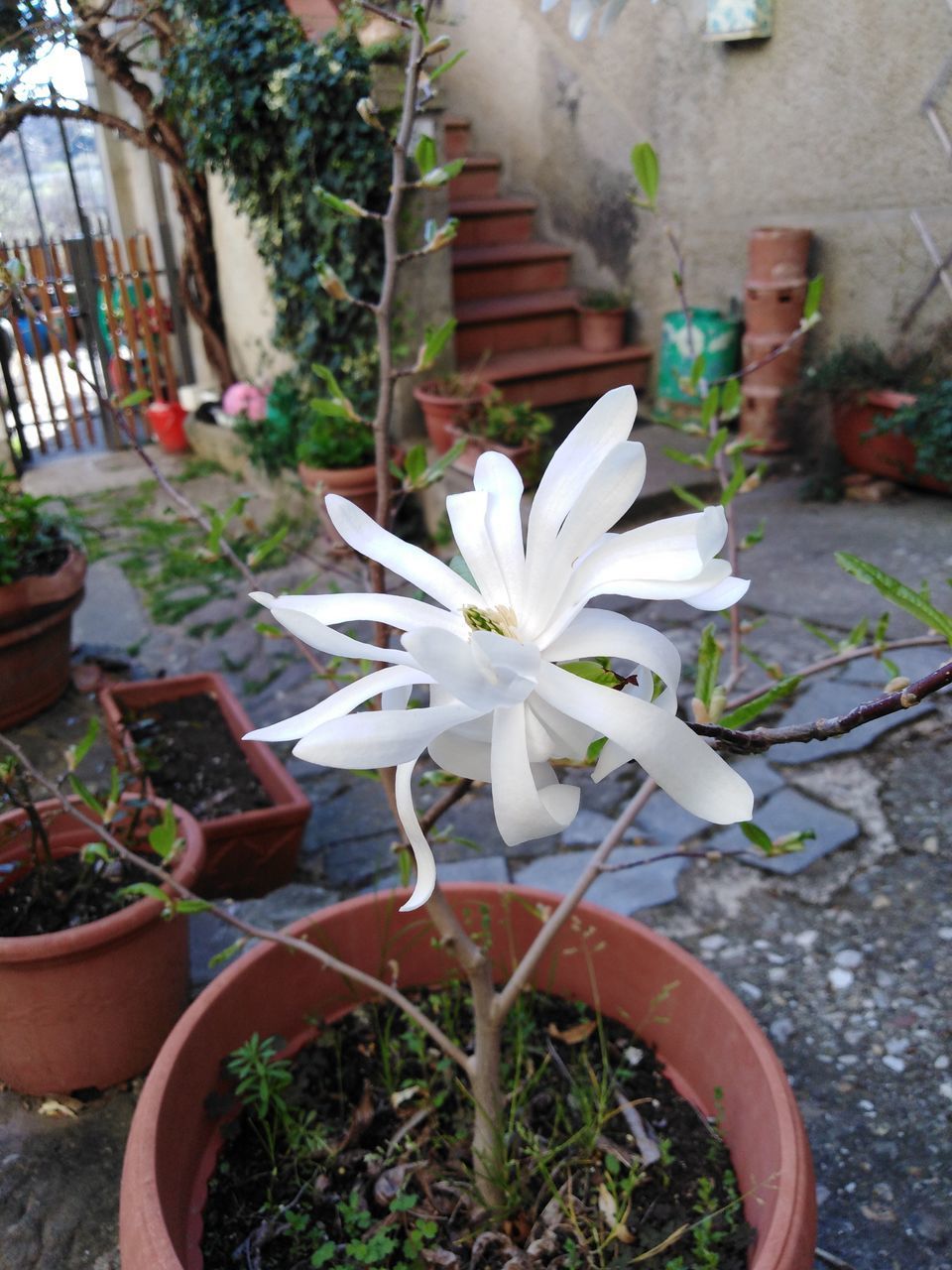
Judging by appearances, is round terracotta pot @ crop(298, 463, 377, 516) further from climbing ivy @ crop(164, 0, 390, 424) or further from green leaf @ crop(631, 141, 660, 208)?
green leaf @ crop(631, 141, 660, 208)

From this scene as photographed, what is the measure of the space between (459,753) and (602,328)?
194 inches

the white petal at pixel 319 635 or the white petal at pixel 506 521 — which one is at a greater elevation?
the white petal at pixel 506 521

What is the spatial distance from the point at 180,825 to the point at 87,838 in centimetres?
16

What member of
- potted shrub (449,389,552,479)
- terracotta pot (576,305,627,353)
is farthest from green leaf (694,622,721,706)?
terracotta pot (576,305,627,353)

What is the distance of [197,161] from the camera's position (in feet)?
16.9

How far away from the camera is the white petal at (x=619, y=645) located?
1.94ft

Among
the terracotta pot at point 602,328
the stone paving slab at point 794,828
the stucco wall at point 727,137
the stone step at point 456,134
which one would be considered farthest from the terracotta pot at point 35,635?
the stone step at point 456,134

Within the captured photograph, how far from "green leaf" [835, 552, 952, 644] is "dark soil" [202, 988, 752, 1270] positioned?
2.56 ft

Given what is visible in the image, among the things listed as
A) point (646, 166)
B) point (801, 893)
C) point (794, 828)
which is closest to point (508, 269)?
point (794, 828)

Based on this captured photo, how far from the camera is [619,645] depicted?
1.98 ft

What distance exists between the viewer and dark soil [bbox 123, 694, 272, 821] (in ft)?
8.17

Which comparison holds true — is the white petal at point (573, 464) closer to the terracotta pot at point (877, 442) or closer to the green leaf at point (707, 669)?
the green leaf at point (707, 669)

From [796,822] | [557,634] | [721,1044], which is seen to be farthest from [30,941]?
[796,822]

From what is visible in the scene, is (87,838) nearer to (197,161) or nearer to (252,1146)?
(252,1146)
